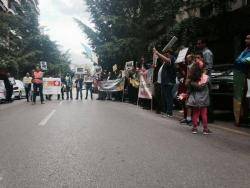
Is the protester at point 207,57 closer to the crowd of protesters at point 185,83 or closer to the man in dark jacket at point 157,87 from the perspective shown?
the crowd of protesters at point 185,83

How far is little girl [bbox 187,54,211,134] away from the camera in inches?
389

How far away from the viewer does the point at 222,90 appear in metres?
12.6

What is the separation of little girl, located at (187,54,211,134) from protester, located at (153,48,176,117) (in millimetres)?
3869

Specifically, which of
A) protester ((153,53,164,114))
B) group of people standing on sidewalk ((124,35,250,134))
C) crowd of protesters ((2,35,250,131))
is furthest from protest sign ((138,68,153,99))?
group of people standing on sidewalk ((124,35,250,134))

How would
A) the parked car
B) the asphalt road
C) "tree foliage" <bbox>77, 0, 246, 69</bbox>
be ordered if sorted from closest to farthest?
the asphalt road
"tree foliage" <bbox>77, 0, 246, 69</bbox>
the parked car

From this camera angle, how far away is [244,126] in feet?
37.2

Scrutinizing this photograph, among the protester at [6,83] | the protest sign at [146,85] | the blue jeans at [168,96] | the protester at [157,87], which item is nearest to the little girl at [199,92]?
the blue jeans at [168,96]

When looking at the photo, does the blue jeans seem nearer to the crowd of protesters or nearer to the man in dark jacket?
the crowd of protesters

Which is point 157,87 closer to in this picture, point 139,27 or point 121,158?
point 121,158

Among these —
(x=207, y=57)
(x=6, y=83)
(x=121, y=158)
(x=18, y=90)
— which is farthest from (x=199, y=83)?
(x=18, y=90)

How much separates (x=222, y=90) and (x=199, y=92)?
9.31 ft

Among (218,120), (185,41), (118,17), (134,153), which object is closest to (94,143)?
(134,153)

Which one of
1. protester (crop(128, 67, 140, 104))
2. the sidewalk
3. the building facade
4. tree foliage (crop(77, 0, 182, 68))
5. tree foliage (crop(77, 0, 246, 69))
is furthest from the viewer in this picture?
tree foliage (crop(77, 0, 182, 68))

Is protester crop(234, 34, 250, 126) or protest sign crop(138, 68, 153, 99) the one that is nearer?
protester crop(234, 34, 250, 126)
